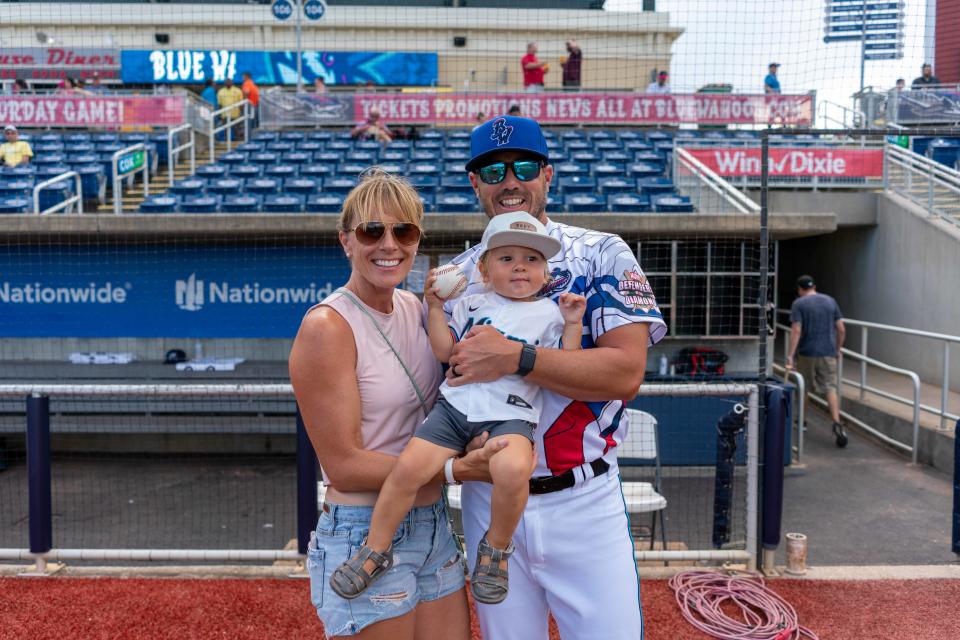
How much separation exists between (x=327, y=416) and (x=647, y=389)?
2.50 m

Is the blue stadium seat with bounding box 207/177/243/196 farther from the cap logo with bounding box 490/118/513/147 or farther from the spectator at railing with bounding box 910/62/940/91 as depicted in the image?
the spectator at railing with bounding box 910/62/940/91

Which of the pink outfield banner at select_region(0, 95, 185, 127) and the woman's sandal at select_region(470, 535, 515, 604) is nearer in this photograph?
the woman's sandal at select_region(470, 535, 515, 604)

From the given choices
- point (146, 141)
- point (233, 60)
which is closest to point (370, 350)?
point (146, 141)

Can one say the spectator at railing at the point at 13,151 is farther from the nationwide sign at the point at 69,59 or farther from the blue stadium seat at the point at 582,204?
the nationwide sign at the point at 69,59

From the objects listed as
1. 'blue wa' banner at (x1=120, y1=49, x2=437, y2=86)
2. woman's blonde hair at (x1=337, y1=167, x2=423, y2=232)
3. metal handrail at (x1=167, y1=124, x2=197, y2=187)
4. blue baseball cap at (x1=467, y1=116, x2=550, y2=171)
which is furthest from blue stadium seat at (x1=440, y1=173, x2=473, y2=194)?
'blue wa' banner at (x1=120, y1=49, x2=437, y2=86)

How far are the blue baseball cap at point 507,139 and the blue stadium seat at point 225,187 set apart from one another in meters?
9.43

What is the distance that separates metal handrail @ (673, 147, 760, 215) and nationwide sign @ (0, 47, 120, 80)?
21266 millimetres

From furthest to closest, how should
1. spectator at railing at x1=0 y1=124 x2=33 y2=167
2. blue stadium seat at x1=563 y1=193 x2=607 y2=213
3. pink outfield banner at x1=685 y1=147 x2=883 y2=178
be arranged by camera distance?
spectator at railing at x1=0 y1=124 x2=33 y2=167, pink outfield banner at x1=685 y1=147 x2=883 y2=178, blue stadium seat at x1=563 y1=193 x2=607 y2=213

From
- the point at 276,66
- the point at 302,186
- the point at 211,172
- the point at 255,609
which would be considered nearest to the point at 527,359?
the point at 255,609

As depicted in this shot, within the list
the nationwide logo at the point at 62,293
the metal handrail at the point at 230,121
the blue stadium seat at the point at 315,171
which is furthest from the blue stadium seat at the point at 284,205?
the metal handrail at the point at 230,121

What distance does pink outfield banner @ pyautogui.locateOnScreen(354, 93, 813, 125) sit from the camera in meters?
14.0

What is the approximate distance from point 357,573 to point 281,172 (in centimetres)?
1062

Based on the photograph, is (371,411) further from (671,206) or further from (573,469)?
(671,206)

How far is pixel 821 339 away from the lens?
8508 millimetres
